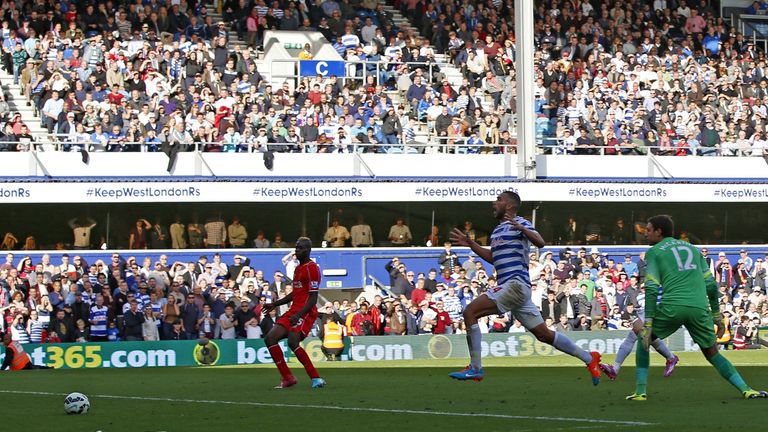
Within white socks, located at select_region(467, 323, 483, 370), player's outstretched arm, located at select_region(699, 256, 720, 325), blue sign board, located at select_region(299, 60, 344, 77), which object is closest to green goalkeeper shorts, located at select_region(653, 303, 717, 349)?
player's outstretched arm, located at select_region(699, 256, 720, 325)

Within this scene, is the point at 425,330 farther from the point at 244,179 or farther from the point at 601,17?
the point at 601,17

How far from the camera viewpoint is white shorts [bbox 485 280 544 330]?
1473cm

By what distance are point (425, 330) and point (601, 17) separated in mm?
15657

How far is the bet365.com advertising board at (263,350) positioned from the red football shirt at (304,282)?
10.3m

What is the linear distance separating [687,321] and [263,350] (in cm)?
1521

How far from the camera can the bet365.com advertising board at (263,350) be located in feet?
83.5

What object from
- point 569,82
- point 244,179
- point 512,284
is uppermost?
point 569,82

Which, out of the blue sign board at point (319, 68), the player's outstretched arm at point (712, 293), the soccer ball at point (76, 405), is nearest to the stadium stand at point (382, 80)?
the blue sign board at point (319, 68)

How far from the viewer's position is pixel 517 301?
48.3ft

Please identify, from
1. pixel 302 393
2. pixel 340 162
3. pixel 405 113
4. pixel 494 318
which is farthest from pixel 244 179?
pixel 302 393

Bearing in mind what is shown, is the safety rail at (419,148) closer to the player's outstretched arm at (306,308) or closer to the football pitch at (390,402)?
the football pitch at (390,402)

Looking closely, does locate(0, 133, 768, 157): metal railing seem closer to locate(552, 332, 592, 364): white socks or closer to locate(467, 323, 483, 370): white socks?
locate(467, 323, 483, 370): white socks

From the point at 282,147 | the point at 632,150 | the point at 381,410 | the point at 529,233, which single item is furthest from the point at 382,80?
the point at 381,410

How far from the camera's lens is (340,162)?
Result: 33625 millimetres
